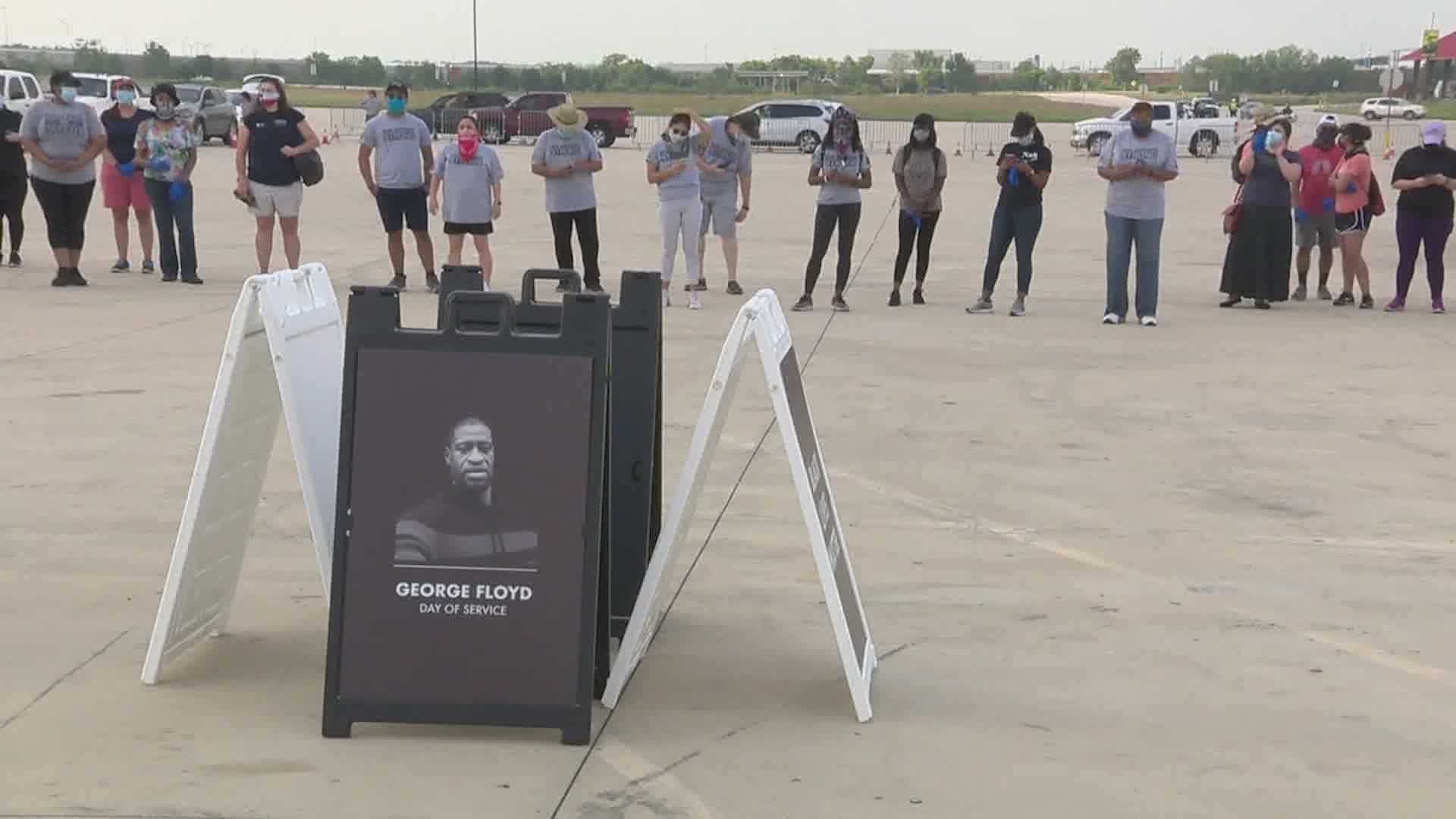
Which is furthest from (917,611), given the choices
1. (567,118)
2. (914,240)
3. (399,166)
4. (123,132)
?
(123,132)

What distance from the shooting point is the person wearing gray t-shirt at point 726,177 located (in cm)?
1561

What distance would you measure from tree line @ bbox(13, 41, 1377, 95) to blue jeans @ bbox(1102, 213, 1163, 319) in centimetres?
9097

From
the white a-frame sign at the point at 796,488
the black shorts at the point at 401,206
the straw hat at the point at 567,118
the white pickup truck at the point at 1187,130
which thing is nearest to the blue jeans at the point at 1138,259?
the straw hat at the point at 567,118

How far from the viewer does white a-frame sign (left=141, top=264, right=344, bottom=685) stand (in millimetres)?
5059

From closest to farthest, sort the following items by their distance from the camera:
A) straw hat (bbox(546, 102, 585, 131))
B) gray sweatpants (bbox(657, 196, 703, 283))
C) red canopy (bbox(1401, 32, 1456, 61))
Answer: straw hat (bbox(546, 102, 585, 131)) → gray sweatpants (bbox(657, 196, 703, 283)) → red canopy (bbox(1401, 32, 1456, 61))

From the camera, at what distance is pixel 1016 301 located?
15234 mm

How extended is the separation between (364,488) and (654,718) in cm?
103

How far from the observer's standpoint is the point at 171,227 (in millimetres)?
15789

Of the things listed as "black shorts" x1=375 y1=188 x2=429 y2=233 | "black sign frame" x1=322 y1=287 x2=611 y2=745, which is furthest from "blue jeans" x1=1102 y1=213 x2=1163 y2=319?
"black sign frame" x1=322 y1=287 x2=611 y2=745

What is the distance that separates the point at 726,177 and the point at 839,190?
1207mm

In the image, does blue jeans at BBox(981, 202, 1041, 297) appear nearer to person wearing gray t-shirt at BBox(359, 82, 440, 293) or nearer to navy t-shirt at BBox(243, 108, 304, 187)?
person wearing gray t-shirt at BBox(359, 82, 440, 293)

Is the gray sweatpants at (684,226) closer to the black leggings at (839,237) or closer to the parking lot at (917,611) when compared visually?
the black leggings at (839,237)

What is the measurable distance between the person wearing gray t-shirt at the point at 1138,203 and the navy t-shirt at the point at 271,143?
253 inches

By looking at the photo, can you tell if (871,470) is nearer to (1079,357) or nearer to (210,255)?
(1079,357)
